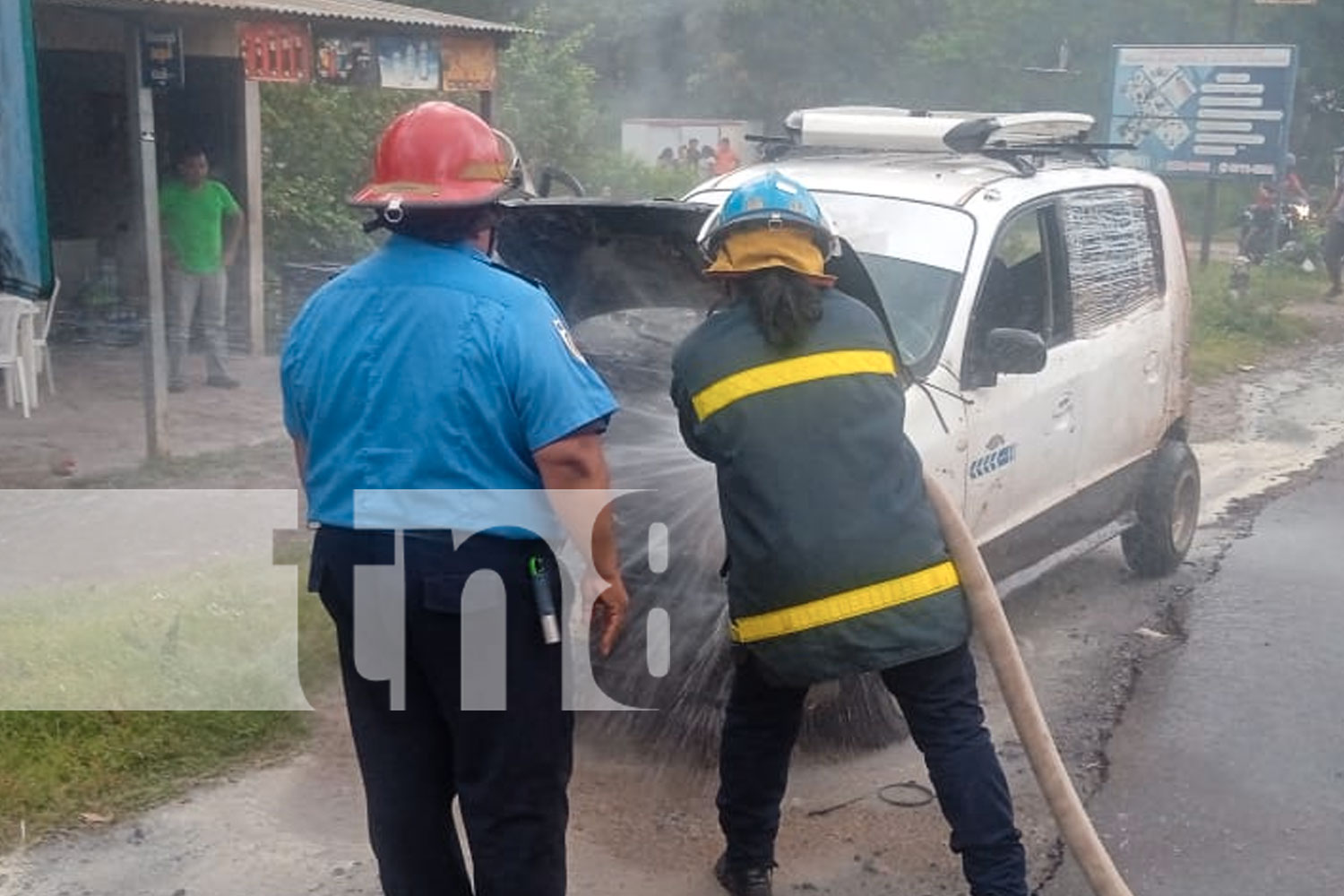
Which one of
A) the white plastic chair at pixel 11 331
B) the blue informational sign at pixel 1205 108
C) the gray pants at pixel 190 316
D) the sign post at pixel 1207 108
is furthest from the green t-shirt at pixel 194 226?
the blue informational sign at pixel 1205 108

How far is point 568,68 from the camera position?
2173cm

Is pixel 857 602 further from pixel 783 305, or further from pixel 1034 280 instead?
pixel 1034 280

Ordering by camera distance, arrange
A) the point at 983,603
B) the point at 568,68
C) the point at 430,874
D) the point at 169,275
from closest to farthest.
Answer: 1. the point at 430,874
2. the point at 983,603
3. the point at 169,275
4. the point at 568,68

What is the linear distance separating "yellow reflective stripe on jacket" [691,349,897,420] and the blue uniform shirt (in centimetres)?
60

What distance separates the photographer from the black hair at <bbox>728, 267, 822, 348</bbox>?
3.57 metres

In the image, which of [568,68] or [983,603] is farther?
[568,68]

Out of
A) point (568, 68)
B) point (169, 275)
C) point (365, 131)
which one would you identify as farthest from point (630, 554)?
point (568, 68)

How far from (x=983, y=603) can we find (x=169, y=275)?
9011mm

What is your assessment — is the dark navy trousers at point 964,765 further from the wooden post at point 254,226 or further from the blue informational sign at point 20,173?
the wooden post at point 254,226

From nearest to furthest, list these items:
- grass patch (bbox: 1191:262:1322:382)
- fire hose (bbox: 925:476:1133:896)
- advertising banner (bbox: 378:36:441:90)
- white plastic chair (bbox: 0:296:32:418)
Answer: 1. fire hose (bbox: 925:476:1133:896)
2. white plastic chair (bbox: 0:296:32:418)
3. advertising banner (bbox: 378:36:441:90)
4. grass patch (bbox: 1191:262:1322:382)

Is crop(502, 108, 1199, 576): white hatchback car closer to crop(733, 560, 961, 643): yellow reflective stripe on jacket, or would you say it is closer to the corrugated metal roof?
crop(733, 560, 961, 643): yellow reflective stripe on jacket

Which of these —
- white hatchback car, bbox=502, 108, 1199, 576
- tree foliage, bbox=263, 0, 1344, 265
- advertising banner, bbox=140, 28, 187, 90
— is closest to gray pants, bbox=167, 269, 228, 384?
advertising banner, bbox=140, 28, 187, 90

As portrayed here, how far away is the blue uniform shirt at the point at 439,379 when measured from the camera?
2.96 m

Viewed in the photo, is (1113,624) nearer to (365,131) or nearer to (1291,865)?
(1291,865)
